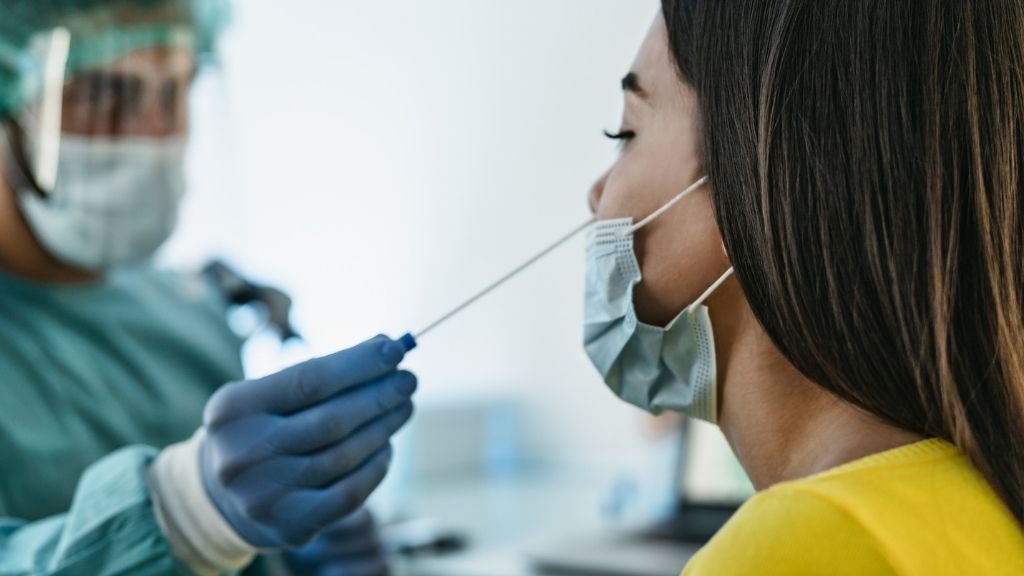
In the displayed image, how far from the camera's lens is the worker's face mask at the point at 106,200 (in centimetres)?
138

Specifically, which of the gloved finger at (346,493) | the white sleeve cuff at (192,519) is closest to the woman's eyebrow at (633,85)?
the gloved finger at (346,493)

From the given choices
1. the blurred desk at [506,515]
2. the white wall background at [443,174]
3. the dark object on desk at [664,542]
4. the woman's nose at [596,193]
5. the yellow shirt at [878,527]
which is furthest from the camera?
the white wall background at [443,174]

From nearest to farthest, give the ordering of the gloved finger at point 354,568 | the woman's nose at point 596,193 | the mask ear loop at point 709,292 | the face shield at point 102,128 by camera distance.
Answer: the mask ear loop at point 709,292
the woman's nose at point 596,193
the face shield at point 102,128
the gloved finger at point 354,568

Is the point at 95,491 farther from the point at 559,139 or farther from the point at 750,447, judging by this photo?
the point at 559,139

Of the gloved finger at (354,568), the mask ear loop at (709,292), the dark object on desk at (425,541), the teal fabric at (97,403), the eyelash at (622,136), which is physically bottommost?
the dark object on desk at (425,541)

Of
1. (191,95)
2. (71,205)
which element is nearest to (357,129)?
(191,95)

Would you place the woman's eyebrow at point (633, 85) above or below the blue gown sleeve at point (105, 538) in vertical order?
above

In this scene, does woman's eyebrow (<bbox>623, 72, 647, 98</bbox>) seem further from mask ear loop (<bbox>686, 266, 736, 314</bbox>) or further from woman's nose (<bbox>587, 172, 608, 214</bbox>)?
mask ear loop (<bbox>686, 266, 736, 314</bbox>)

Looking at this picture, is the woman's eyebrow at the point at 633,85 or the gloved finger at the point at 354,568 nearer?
the woman's eyebrow at the point at 633,85

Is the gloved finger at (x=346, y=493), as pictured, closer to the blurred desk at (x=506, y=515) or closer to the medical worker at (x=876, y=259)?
the medical worker at (x=876, y=259)

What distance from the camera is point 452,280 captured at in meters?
2.84

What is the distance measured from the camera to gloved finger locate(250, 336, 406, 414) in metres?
0.93

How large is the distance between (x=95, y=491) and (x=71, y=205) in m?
0.53

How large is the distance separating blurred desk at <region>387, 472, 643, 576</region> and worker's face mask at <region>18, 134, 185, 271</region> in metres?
0.81
